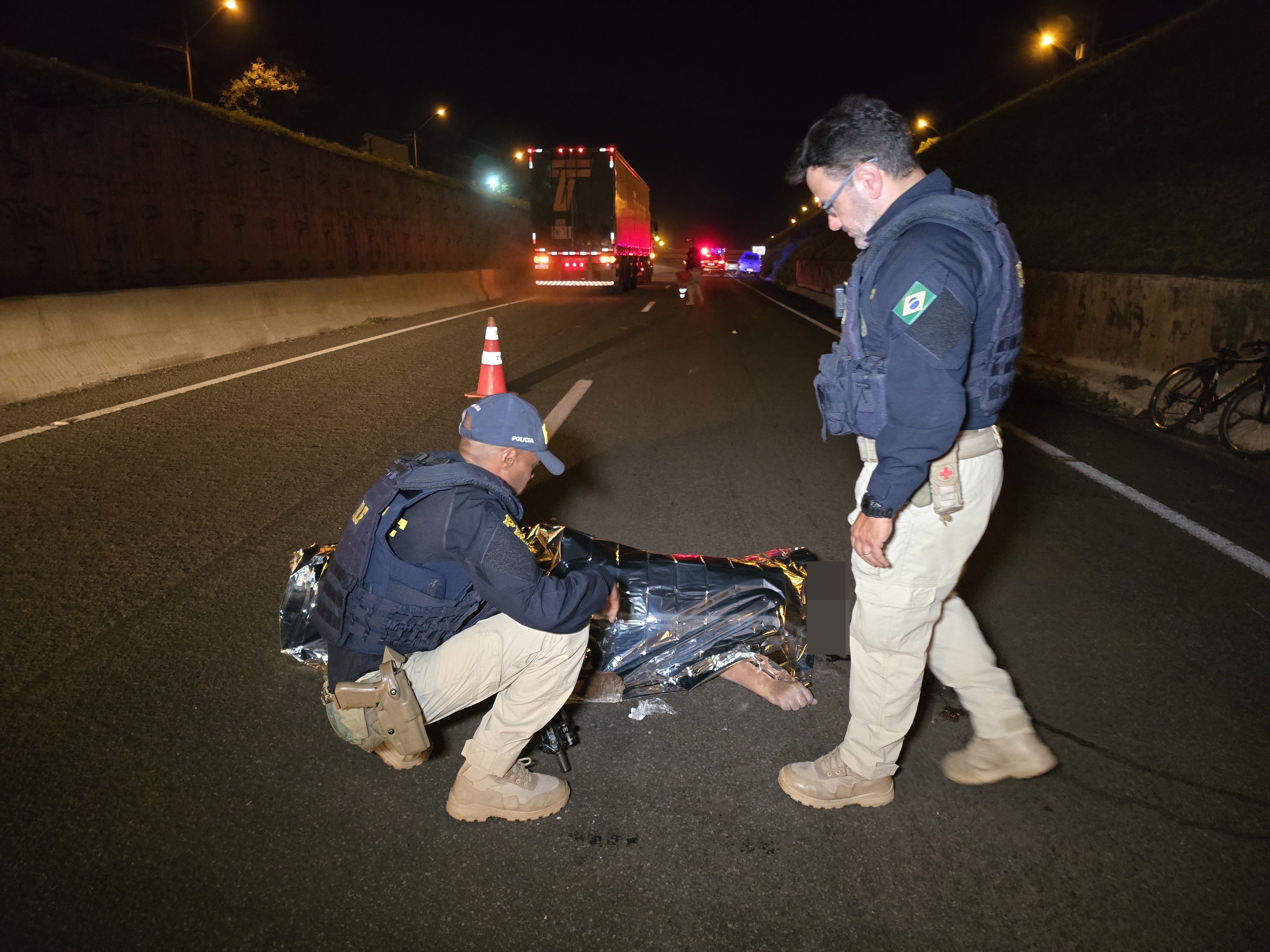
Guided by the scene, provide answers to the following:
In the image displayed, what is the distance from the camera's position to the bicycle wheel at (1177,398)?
7598mm

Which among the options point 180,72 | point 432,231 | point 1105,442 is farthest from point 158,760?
point 180,72

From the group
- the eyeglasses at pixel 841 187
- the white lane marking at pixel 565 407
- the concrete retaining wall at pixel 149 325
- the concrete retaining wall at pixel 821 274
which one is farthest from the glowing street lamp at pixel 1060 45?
the eyeglasses at pixel 841 187

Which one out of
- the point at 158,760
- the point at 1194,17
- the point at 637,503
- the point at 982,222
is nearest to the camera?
the point at 982,222

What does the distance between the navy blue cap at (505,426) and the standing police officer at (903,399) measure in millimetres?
889

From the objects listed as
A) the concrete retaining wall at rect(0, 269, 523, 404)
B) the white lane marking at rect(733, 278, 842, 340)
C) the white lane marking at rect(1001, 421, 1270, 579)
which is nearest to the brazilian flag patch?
the white lane marking at rect(1001, 421, 1270, 579)

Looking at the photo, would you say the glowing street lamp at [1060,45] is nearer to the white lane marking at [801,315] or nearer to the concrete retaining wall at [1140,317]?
the white lane marking at [801,315]

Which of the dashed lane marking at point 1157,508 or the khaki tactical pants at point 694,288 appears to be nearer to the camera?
the dashed lane marking at point 1157,508

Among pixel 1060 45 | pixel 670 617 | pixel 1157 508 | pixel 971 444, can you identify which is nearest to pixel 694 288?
pixel 1157 508

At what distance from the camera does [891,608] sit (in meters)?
2.43

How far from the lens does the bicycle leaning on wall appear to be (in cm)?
674

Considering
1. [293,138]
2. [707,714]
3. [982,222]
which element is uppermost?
[293,138]

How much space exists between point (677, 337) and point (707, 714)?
1263 cm

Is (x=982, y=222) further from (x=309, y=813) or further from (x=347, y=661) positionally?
(x=309, y=813)

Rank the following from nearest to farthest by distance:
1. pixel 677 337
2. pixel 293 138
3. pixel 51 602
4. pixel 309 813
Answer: pixel 309 813, pixel 51 602, pixel 677 337, pixel 293 138
